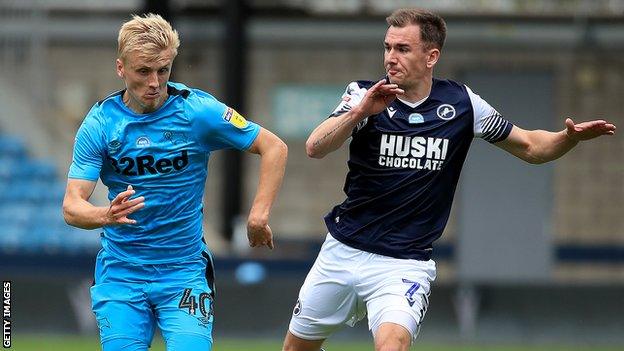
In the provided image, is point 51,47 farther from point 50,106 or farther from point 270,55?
point 270,55

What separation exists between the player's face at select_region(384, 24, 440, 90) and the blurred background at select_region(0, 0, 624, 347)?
28.4 feet

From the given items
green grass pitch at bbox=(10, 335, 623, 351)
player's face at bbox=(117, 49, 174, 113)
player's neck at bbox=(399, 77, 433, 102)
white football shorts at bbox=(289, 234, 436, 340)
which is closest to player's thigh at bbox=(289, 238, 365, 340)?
white football shorts at bbox=(289, 234, 436, 340)

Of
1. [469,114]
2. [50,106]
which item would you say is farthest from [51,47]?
[469,114]

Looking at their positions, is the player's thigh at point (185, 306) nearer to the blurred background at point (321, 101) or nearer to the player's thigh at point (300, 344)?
the player's thigh at point (300, 344)

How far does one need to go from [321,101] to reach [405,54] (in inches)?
407

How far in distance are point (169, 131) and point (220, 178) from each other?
442 inches

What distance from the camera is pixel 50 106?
57.4ft

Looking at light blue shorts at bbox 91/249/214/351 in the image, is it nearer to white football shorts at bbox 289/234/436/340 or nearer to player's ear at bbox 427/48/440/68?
white football shorts at bbox 289/234/436/340

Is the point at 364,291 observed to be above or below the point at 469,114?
below

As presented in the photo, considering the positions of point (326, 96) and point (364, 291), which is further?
point (326, 96)

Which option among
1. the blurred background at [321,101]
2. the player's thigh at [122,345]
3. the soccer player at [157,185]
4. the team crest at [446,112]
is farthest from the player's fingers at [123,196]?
the blurred background at [321,101]

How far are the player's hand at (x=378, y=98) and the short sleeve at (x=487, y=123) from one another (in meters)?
0.77

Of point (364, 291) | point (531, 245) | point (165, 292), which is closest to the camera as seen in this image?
point (165, 292)

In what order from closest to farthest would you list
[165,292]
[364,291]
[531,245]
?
[165,292], [364,291], [531,245]
